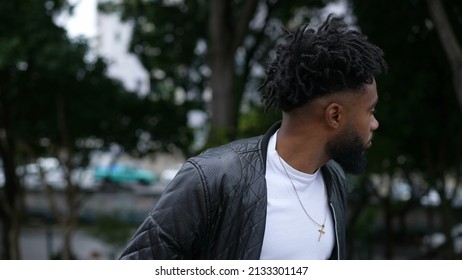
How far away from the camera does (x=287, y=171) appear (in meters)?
2.22

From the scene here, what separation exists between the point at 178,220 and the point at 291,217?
348mm

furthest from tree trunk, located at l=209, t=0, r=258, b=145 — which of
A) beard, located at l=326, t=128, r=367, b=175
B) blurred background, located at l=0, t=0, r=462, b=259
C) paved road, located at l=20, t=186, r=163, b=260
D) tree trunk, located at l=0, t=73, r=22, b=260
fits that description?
paved road, located at l=20, t=186, r=163, b=260

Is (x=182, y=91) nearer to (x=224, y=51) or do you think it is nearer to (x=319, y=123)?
(x=224, y=51)

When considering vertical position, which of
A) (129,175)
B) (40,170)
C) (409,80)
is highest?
(409,80)

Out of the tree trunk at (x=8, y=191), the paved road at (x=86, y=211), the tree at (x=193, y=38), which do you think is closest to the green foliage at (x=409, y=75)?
the tree at (x=193, y=38)

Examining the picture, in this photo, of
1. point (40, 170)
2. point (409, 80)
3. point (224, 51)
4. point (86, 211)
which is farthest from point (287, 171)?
point (86, 211)

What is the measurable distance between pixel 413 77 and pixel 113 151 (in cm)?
668

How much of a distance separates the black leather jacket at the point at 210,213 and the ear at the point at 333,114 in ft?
0.76

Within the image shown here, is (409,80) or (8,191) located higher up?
(409,80)

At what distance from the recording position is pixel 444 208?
13.9 meters

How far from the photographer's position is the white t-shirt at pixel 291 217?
7.14 feet

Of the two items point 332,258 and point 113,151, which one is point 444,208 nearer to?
point 113,151

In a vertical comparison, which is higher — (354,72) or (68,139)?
(354,72)
